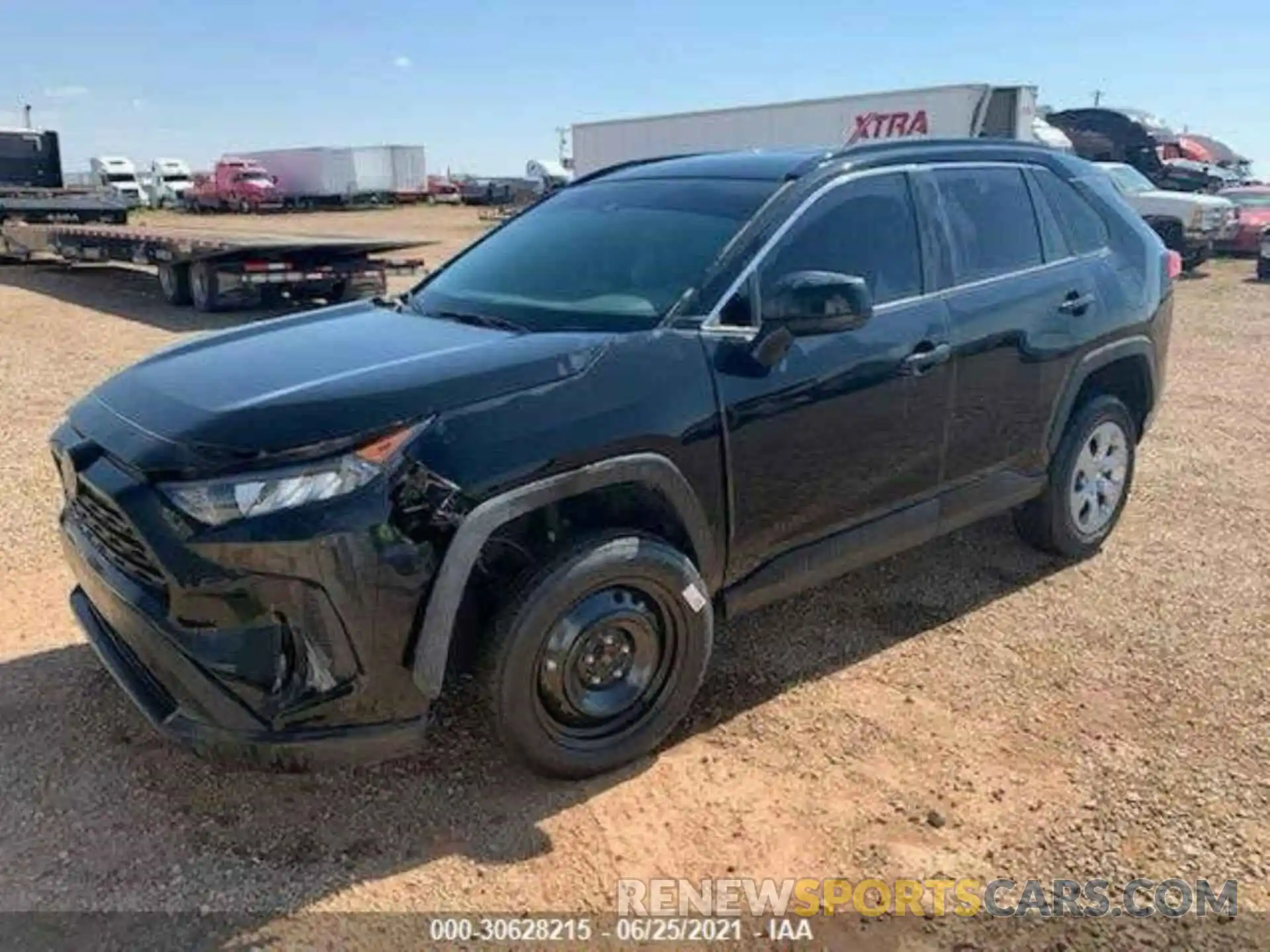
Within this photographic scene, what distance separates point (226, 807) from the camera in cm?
297

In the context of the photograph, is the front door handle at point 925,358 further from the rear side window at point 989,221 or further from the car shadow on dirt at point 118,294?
the car shadow on dirt at point 118,294

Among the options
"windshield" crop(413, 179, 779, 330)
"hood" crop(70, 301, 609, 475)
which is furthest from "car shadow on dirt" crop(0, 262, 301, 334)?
"hood" crop(70, 301, 609, 475)

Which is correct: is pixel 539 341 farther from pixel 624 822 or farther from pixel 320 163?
pixel 320 163

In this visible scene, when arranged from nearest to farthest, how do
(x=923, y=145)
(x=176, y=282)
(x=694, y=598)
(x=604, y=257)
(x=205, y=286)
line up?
1. (x=694, y=598)
2. (x=604, y=257)
3. (x=923, y=145)
4. (x=205, y=286)
5. (x=176, y=282)

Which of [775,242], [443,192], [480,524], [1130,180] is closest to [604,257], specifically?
[775,242]

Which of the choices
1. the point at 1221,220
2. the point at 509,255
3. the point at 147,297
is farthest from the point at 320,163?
the point at 509,255

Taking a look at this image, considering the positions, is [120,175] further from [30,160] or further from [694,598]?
[694,598]

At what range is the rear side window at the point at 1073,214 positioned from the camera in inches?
175

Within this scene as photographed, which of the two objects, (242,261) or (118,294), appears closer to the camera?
(242,261)

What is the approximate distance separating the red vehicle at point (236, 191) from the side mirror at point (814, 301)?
45008 mm

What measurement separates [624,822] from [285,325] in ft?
6.96

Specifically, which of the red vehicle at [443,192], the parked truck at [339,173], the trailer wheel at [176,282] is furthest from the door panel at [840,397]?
the red vehicle at [443,192]

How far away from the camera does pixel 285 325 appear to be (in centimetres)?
368

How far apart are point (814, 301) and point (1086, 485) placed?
7.57 feet
